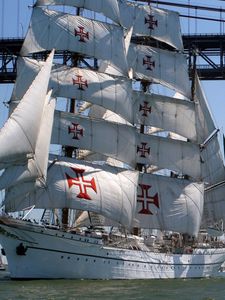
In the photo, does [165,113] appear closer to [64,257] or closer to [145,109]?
[145,109]

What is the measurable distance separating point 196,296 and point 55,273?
306 inches

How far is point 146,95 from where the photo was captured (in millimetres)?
48938

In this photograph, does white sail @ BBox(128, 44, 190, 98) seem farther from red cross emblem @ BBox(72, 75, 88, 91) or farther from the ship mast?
red cross emblem @ BBox(72, 75, 88, 91)

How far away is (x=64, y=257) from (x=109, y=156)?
24.1 feet

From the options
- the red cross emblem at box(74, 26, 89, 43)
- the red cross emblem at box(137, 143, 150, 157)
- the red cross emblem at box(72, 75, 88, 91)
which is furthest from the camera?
the red cross emblem at box(137, 143, 150, 157)

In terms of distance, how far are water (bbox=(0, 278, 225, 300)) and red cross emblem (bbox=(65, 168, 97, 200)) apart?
4613mm

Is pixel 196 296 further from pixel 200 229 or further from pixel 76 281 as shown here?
pixel 200 229

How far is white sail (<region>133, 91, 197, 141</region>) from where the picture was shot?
48.6 meters

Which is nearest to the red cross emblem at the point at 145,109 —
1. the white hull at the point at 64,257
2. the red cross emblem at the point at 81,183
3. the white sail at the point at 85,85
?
the white sail at the point at 85,85

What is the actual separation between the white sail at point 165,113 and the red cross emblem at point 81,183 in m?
8.61

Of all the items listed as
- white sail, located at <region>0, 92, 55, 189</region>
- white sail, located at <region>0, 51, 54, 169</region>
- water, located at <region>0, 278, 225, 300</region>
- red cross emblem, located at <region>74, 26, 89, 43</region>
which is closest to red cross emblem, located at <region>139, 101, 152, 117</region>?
red cross emblem, located at <region>74, 26, 89, 43</region>

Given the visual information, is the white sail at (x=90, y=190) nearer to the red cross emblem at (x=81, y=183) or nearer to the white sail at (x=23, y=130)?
the red cross emblem at (x=81, y=183)

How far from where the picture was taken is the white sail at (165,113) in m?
48.6

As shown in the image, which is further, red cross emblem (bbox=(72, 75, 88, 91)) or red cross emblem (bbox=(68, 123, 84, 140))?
red cross emblem (bbox=(72, 75, 88, 91))
